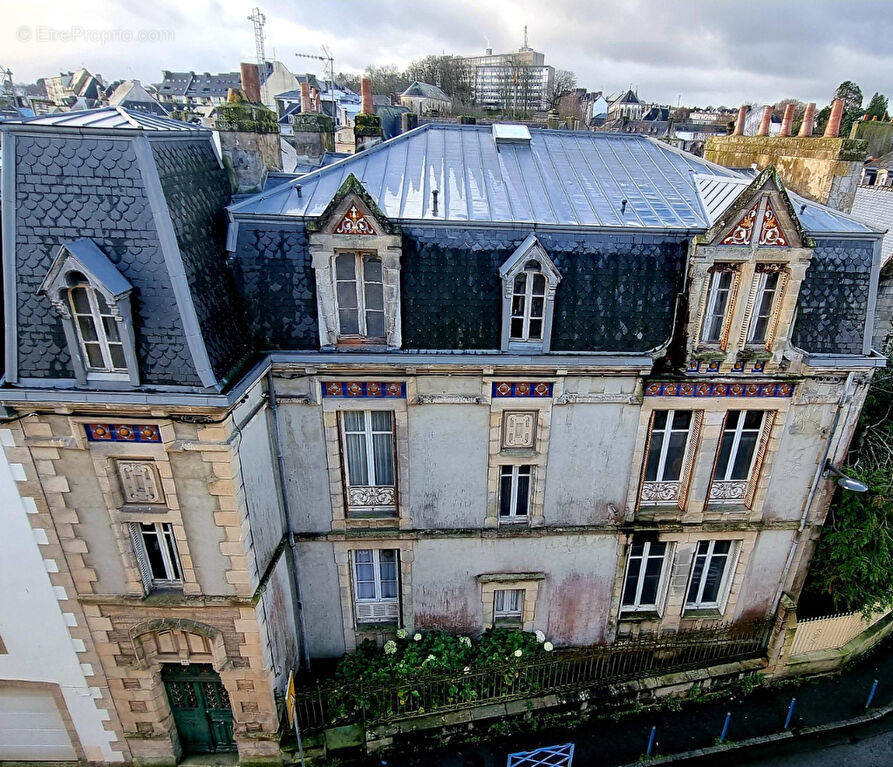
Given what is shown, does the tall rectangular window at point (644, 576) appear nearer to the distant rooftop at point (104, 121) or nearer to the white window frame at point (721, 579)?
the white window frame at point (721, 579)

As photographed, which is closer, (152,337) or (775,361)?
(152,337)

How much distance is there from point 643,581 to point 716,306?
Answer: 7641 millimetres

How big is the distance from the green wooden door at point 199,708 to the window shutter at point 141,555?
8.06 feet

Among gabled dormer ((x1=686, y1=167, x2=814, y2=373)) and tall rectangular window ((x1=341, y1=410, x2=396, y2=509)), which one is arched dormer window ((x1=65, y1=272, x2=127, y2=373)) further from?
gabled dormer ((x1=686, y1=167, x2=814, y2=373))

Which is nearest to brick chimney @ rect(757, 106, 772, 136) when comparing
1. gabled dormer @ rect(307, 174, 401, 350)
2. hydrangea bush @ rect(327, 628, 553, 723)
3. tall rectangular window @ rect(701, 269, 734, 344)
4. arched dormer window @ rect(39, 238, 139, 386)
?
tall rectangular window @ rect(701, 269, 734, 344)

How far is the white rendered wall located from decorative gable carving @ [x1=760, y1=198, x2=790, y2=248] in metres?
15.5

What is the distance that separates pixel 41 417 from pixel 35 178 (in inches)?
166

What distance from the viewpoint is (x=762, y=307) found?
12.4 meters

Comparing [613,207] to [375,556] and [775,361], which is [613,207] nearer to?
[775,361]

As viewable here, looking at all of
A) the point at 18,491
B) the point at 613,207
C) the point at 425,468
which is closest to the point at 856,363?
the point at 613,207

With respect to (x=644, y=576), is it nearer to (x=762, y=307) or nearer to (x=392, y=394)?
(x=762, y=307)

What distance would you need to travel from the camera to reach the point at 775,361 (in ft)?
41.0

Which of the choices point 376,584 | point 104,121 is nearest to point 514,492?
point 376,584

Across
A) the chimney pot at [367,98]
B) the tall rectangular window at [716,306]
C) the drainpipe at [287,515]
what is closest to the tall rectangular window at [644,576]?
the tall rectangular window at [716,306]
